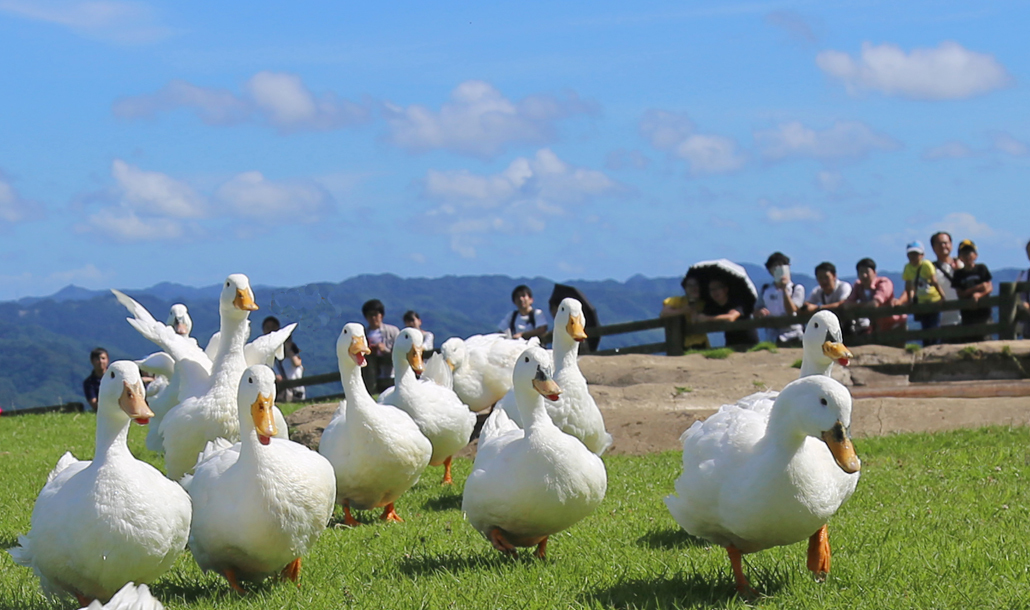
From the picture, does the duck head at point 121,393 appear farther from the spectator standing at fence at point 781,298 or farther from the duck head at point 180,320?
the spectator standing at fence at point 781,298

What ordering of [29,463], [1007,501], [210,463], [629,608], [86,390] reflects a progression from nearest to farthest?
[629,608]
[210,463]
[1007,501]
[29,463]
[86,390]

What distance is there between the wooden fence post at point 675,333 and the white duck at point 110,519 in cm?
1163

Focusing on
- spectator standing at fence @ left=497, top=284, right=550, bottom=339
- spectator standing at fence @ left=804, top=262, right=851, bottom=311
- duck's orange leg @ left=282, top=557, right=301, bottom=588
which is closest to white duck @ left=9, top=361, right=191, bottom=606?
duck's orange leg @ left=282, top=557, right=301, bottom=588

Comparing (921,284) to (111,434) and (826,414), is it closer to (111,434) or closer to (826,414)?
(826,414)

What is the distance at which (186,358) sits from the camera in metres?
7.97

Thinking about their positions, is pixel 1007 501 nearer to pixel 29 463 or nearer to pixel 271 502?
pixel 271 502

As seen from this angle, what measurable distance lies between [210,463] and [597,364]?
8.44 meters

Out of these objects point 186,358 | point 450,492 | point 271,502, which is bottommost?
point 450,492

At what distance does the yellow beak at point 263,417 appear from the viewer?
5398mm

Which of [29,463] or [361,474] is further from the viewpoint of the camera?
[29,463]

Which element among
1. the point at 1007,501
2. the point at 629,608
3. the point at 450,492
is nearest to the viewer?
the point at 629,608

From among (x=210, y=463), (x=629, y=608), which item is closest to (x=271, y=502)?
(x=210, y=463)

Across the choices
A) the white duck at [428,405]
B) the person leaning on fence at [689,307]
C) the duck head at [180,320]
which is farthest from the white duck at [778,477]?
the person leaning on fence at [689,307]

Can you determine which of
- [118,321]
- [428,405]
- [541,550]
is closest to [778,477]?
[541,550]
